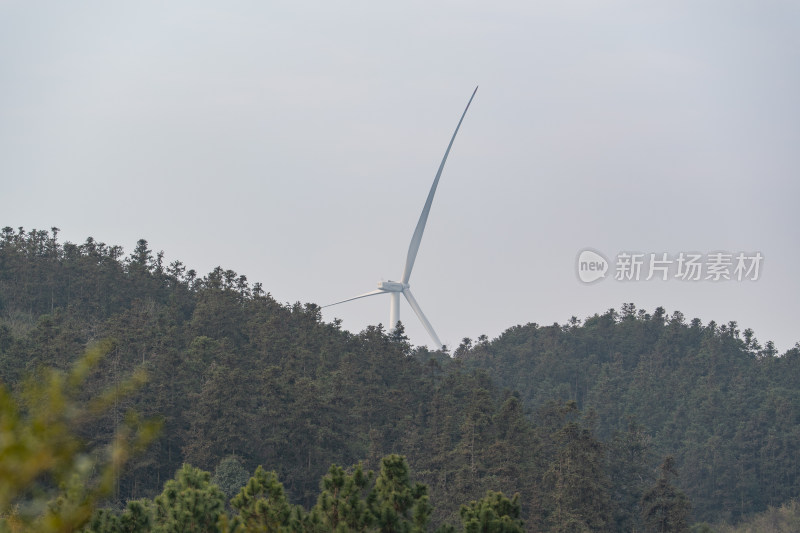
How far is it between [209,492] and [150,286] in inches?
2184

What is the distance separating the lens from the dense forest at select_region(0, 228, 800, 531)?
163 feet

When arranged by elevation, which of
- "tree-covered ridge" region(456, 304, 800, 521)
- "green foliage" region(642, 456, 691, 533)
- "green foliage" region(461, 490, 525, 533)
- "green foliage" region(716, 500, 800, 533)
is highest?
"tree-covered ridge" region(456, 304, 800, 521)

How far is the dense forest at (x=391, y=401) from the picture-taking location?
49656mm

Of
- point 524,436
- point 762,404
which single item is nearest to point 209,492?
point 524,436

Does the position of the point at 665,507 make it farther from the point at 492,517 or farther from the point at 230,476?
the point at 492,517

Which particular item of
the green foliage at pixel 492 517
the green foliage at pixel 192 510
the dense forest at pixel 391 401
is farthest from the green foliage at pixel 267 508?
the dense forest at pixel 391 401

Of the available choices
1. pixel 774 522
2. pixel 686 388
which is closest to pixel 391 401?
pixel 774 522

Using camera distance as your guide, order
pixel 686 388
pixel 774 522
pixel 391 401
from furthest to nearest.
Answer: pixel 686 388
pixel 774 522
pixel 391 401

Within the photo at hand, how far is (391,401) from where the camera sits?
62.2 meters

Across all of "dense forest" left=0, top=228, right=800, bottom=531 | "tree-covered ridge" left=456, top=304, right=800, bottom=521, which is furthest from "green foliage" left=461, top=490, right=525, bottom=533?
"tree-covered ridge" left=456, top=304, right=800, bottom=521

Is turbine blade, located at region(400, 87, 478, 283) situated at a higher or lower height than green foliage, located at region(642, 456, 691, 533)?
higher

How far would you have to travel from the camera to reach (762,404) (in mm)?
81125

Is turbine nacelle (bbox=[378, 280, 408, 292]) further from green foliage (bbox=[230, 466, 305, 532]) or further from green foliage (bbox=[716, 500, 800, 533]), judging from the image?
green foliage (bbox=[230, 466, 305, 532])

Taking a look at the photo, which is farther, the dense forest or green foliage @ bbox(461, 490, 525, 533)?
the dense forest
